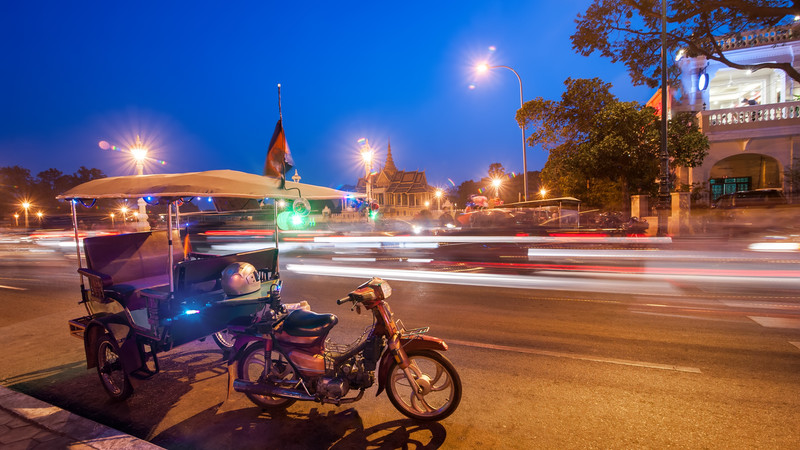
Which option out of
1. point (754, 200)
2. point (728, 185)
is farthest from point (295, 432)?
point (728, 185)

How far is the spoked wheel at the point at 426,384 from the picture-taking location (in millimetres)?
3404

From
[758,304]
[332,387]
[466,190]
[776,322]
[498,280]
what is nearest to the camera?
[332,387]

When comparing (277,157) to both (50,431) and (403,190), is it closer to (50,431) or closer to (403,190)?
(50,431)

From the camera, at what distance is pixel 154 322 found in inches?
158

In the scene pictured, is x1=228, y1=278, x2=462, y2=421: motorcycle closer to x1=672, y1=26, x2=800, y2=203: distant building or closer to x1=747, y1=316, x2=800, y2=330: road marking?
x1=747, y1=316, x2=800, y2=330: road marking

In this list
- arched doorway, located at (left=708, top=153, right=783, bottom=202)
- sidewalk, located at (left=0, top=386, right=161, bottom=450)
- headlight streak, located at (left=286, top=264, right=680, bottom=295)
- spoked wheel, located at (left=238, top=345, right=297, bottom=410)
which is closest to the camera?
sidewalk, located at (left=0, top=386, right=161, bottom=450)

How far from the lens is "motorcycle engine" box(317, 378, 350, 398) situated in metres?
3.39

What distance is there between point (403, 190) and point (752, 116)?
5771cm

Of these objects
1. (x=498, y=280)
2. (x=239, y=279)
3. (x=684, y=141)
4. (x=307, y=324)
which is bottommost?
(x=498, y=280)

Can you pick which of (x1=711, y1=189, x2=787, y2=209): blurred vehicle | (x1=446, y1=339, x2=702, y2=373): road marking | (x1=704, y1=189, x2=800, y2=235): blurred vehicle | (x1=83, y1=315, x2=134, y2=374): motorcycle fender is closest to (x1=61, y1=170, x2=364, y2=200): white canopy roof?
(x1=83, y1=315, x2=134, y2=374): motorcycle fender

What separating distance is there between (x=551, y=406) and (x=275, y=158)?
455 centimetres

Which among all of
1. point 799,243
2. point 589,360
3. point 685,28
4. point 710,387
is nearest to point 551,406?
point 589,360

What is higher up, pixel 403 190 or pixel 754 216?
pixel 403 190

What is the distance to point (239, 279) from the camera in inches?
161
